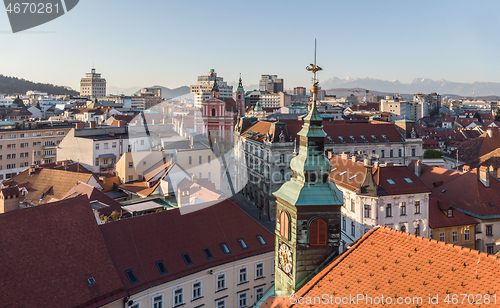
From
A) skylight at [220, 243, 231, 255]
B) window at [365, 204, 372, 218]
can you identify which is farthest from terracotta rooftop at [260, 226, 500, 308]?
window at [365, 204, 372, 218]

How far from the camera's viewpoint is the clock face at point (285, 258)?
13058 millimetres

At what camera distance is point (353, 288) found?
994 centimetres

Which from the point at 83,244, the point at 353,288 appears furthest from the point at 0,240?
the point at 353,288

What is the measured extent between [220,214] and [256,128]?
3760 cm

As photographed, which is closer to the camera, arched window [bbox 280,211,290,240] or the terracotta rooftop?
the terracotta rooftop

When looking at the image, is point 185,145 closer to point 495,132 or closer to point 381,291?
point 381,291

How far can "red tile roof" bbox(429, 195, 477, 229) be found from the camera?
3509 centimetres

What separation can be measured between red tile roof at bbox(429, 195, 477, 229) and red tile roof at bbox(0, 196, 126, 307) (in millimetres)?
28777

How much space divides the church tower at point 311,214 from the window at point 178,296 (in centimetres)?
1032

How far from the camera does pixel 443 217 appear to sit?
1403 inches

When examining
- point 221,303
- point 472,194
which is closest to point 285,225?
point 221,303

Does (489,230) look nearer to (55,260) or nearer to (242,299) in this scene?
(242,299)

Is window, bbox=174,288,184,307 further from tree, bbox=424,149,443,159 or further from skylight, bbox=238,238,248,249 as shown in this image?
tree, bbox=424,149,443,159

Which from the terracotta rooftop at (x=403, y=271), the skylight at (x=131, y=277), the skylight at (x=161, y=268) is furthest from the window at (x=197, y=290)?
the terracotta rooftop at (x=403, y=271)
